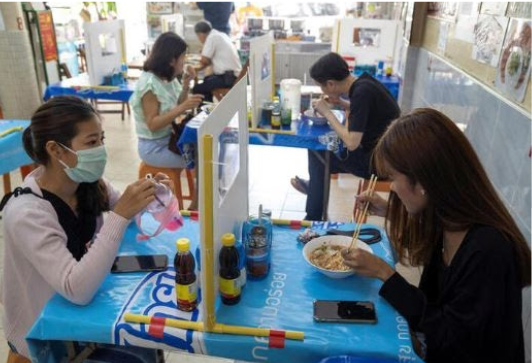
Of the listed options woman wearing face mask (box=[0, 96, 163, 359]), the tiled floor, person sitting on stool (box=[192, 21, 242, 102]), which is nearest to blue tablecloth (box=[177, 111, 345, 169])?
the tiled floor

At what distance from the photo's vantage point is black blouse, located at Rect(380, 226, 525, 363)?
0.96 m

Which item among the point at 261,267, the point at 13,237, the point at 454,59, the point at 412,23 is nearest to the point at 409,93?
the point at 412,23

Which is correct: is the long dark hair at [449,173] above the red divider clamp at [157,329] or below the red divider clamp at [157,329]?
above

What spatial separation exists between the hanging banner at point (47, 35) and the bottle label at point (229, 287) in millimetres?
4627

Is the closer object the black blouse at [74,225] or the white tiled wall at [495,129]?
the black blouse at [74,225]

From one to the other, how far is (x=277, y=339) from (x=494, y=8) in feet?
6.95

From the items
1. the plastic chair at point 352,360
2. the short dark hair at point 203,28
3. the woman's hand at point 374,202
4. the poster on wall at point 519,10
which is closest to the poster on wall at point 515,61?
the poster on wall at point 519,10

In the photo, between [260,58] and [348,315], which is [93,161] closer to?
[348,315]

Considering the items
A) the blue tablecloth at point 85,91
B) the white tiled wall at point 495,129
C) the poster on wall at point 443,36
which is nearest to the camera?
the white tiled wall at point 495,129

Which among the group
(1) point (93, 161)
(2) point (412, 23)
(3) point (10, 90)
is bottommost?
(3) point (10, 90)

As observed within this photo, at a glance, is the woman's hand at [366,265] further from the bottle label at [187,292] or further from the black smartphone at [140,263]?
the black smartphone at [140,263]

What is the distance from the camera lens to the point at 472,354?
0.99m

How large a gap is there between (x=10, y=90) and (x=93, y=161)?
3.87 m

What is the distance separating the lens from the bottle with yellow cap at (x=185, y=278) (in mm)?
1041
